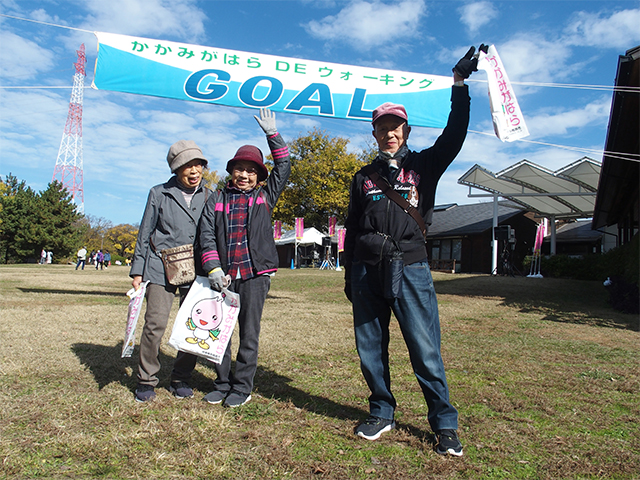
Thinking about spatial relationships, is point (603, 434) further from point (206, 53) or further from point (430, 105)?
point (206, 53)

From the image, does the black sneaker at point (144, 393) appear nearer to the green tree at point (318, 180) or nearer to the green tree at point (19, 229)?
the green tree at point (318, 180)

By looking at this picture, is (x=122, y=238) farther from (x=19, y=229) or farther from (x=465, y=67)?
(x=465, y=67)

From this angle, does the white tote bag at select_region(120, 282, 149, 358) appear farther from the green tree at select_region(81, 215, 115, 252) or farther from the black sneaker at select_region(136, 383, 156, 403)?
the green tree at select_region(81, 215, 115, 252)

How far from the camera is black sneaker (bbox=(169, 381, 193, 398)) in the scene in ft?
10.2

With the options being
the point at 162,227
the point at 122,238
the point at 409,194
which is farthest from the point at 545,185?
the point at 122,238

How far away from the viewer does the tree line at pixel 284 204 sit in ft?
115

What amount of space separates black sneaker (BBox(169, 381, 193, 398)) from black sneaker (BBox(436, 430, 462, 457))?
1765mm

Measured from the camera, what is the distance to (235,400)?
2934 mm

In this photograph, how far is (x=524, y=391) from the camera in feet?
11.1

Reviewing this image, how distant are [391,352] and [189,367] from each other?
2231mm

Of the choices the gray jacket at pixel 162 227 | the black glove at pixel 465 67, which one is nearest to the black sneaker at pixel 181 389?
the gray jacket at pixel 162 227

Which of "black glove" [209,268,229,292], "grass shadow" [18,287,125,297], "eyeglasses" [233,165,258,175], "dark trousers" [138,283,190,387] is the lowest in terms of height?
"grass shadow" [18,287,125,297]

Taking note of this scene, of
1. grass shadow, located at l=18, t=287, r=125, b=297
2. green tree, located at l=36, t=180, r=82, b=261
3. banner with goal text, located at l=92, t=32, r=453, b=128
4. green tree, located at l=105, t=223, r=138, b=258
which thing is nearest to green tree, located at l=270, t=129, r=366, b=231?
green tree, located at l=36, t=180, r=82, b=261

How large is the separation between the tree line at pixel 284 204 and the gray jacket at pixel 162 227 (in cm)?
3039
